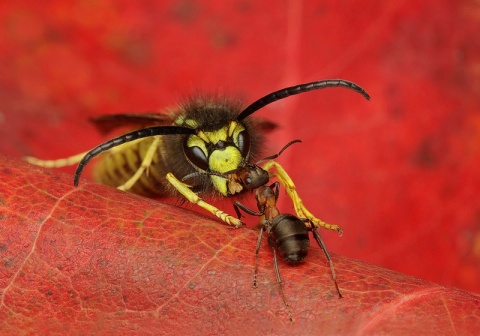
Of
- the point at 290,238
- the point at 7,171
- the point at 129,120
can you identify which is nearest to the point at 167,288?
the point at 290,238

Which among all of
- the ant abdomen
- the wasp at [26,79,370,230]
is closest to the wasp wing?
the wasp at [26,79,370,230]

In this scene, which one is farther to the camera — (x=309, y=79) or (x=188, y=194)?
(x=309, y=79)

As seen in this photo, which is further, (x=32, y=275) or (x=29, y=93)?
(x=29, y=93)

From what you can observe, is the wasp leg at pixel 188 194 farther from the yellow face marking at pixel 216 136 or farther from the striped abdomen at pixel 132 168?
the striped abdomen at pixel 132 168

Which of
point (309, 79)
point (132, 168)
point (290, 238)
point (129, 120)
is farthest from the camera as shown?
point (309, 79)

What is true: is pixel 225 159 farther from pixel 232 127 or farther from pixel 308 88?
pixel 308 88

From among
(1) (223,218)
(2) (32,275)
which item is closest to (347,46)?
(1) (223,218)

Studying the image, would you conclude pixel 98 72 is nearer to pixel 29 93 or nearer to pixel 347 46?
pixel 29 93
